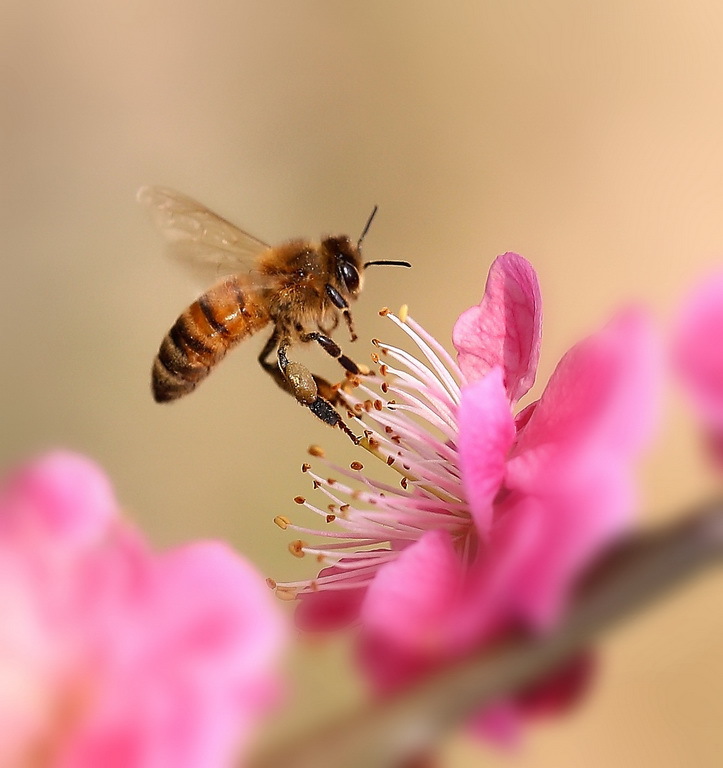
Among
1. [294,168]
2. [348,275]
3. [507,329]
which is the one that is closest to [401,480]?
[507,329]

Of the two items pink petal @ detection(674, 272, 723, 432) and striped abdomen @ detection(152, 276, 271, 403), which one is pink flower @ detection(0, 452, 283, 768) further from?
striped abdomen @ detection(152, 276, 271, 403)

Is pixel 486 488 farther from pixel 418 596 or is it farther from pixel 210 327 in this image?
pixel 210 327

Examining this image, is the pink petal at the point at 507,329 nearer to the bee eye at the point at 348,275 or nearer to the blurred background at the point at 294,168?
the bee eye at the point at 348,275

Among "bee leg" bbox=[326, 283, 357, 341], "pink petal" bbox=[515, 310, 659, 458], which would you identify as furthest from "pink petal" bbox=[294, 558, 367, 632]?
"bee leg" bbox=[326, 283, 357, 341]

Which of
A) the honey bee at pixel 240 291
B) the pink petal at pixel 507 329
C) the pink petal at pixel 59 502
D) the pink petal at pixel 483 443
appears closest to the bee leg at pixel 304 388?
the honey bee at pixel 240 291

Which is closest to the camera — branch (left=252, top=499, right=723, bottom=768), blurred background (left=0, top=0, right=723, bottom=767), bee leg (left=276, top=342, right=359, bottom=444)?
branch (left=252, top=499, right=723, bottom=768)

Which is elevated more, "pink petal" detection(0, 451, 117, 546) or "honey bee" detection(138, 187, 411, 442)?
"honey bee" detection(138, 187, 411, 442)

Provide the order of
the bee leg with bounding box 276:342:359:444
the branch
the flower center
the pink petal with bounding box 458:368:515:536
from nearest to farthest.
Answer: the branch → the pink petal with bounding box 458:368:515:536 → the flower center → the bee leg with bounding box 276:342:359:444
